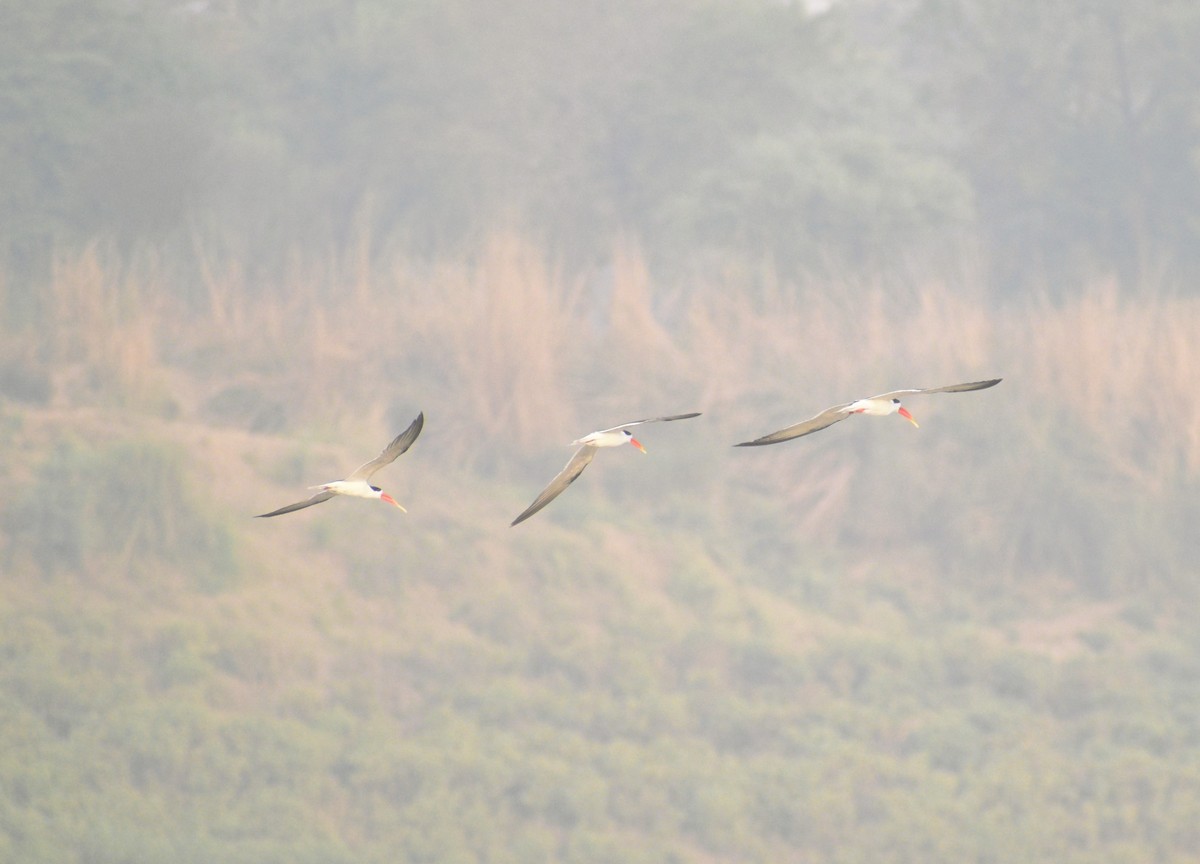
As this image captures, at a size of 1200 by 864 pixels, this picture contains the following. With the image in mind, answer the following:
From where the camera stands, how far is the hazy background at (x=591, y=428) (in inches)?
574

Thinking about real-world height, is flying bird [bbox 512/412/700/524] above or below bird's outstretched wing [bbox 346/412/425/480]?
below

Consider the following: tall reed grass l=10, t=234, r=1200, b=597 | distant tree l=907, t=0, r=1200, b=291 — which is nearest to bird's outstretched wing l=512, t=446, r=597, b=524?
tall reed grass l=10, t=234, r=1200, b=597

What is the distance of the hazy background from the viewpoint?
14.6 metres

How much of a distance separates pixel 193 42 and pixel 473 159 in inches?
183

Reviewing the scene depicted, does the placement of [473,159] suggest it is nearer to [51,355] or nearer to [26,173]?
[26,173]

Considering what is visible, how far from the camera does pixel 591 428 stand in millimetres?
20703

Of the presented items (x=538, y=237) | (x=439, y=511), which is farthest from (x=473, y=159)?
(x=439, y=511)

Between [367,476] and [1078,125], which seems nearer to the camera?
[367,476]

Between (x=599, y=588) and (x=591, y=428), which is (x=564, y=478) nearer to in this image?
(x=599, y=588)

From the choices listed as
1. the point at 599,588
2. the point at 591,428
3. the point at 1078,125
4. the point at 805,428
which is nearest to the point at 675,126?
the point at 1078,125

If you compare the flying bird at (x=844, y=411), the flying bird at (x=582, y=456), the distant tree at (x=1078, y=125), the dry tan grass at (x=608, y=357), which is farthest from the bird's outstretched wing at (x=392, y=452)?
the distant tree at (x=1078, y=125)

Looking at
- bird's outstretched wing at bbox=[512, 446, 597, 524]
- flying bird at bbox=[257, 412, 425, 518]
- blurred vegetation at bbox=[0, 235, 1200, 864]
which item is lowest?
blurred vegetation at bbox=[0, 235, 1200, 864]

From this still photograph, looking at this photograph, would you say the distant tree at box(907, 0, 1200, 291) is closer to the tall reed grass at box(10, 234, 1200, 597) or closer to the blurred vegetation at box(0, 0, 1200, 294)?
the blurred vegetation at box(0, 0, 1200, 294)

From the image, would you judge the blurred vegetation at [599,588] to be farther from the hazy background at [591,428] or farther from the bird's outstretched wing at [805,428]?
the bird's outstretched wing at [805,428]
